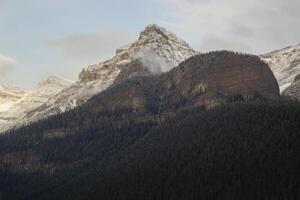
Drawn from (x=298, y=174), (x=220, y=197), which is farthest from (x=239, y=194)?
(x=298, y=174)

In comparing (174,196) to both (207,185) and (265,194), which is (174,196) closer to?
(207,185)

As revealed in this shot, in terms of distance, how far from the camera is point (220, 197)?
620 ft

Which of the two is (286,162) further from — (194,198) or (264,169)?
(194,198)

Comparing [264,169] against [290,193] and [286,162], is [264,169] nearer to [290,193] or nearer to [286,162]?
[286,162]

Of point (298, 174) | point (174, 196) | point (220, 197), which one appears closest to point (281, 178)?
point (298, 174)

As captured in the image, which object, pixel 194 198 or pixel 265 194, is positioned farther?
pixel 194 198

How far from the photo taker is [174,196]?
656ft

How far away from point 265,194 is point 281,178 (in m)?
9.53

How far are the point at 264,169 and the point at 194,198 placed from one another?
2081cm

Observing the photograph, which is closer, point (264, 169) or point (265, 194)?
point (265, 194)

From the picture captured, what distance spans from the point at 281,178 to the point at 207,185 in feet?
68.2

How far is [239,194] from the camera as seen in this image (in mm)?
188125

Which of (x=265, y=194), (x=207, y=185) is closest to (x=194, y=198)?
(x=207, y=185)

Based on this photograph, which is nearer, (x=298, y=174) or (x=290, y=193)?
(x=290, y=193)
